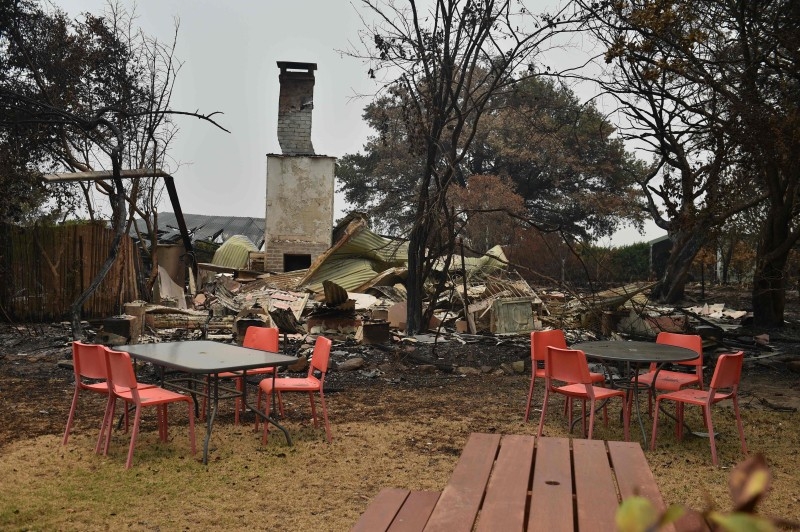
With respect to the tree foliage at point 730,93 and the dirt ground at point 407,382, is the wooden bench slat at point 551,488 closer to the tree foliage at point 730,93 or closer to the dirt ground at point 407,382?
the dirt ground at point 407,382

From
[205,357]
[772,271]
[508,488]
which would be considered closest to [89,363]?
[205,357]

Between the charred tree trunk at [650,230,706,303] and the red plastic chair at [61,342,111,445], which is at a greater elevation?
the charred tree trunk at [650,230,706,303]

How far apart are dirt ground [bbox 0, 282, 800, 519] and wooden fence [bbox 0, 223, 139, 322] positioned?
1.67 feet

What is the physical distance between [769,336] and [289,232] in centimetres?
1319

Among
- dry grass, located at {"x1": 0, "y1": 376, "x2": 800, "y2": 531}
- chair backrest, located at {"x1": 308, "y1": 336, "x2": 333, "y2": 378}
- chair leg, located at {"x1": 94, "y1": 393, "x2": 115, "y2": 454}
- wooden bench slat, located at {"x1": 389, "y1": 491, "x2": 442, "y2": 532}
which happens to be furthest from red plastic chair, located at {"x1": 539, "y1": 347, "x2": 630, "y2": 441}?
chair leg, located at {"x1": 94, "y1": 393, "x2": 115, "y2": 454}

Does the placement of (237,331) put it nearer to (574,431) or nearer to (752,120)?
(574,431)

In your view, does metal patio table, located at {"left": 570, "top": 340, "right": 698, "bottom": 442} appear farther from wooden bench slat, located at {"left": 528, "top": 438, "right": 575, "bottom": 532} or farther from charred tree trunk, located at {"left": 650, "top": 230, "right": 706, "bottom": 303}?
charred tree trunk, located at {"left": 650, "top": 230, "right": 706, "bottom": 303}

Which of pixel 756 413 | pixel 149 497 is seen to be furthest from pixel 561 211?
pixel 149 497

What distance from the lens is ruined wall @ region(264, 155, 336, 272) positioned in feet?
73.8

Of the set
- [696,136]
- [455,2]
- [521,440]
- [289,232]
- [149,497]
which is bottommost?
[149,497]

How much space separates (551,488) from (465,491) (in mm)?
339

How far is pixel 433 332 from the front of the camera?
13883 mm

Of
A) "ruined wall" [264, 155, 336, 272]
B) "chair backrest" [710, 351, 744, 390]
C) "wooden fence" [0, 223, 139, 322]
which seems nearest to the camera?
"chair backrest" [710, 351, 744, 390]

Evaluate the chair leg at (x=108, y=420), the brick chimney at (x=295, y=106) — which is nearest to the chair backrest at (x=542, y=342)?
the chair leg at (x=108, y=420)
